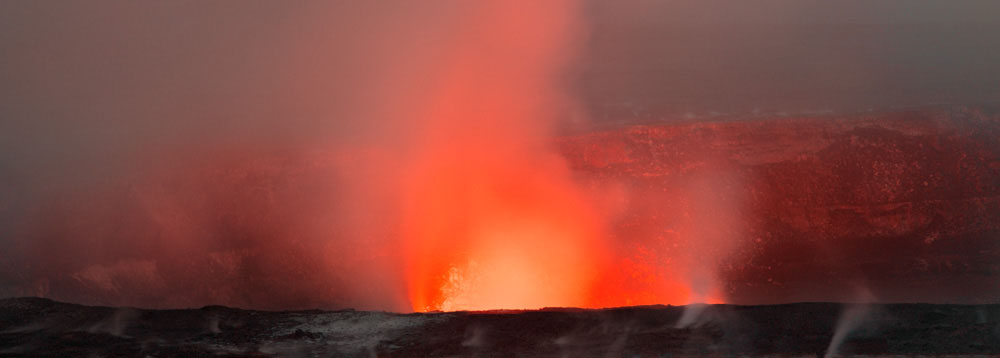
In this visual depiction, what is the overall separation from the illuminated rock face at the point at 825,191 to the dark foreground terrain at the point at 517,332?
8.20ft

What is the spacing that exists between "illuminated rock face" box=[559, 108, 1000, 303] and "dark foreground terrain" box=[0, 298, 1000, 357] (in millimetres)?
2501

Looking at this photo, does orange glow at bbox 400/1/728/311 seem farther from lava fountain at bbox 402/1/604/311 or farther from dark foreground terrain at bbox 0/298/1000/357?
dark foreground terrain at bbox 0/298/1000/357

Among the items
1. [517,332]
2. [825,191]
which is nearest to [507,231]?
[825,191]

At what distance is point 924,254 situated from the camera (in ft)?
Result: 21.2

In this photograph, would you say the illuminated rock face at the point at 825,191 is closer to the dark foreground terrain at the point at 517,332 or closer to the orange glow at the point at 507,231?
the orange glow at the point at 507,231

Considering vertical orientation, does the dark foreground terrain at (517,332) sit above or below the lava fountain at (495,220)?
below

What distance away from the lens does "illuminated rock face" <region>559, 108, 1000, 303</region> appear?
647 centimetres

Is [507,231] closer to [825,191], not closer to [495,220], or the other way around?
[495,220]

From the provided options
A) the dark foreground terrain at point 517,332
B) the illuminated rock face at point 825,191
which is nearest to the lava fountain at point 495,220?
the illuminated rock face at point 825,191

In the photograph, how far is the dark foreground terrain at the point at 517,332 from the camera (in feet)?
12.1

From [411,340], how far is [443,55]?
4.34 m

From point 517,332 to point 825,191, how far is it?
3.57m

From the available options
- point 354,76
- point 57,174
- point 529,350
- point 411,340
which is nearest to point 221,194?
point 57,174

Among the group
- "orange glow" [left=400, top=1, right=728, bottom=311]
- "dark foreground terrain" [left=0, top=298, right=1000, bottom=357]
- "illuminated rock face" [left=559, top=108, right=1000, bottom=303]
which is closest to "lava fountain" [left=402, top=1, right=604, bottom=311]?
"orange glow" [left=400, top=1, right=728, bottom=311]
